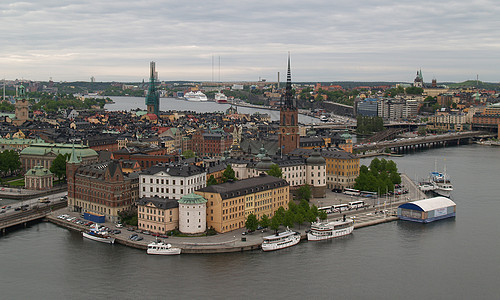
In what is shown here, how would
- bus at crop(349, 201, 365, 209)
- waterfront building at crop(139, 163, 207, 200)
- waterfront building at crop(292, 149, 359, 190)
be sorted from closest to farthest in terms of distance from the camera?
waterfront building at crop(139, 163, 207, 200) < bus at crop(349, 201, 365, 209) < waterfront building at crop(292, 149, 359, 190)

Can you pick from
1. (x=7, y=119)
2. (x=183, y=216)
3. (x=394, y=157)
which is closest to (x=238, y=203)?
(x=183, y=216)

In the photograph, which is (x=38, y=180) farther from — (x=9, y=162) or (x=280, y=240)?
(x=280, y=240)

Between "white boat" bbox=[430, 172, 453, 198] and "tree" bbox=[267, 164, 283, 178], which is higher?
"tree" bbox=[267, 164, 283, 178]

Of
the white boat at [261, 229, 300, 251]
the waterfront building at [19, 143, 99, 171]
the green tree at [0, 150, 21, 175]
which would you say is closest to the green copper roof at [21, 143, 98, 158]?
the waterfront building at [19, 143, 99, 171]

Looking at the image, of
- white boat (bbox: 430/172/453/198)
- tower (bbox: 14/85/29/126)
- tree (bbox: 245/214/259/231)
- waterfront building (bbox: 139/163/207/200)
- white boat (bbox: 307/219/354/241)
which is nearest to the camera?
tree (bbox: 245/214/259/231)

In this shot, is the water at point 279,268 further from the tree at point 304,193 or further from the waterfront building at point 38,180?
the waterfront building at point 38,180

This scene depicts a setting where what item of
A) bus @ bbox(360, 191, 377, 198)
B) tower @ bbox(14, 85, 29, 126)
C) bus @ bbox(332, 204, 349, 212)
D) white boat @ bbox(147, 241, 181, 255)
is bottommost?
white boat @ bbox(147, 241, 181, 255)

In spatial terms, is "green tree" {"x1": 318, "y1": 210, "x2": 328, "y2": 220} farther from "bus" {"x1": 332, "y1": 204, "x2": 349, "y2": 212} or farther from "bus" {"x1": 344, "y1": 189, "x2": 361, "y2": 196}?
"bus" {"x1": 344, "y1": 189, "x2": 361, "y2": 196}

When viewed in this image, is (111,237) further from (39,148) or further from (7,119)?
(7,119)
